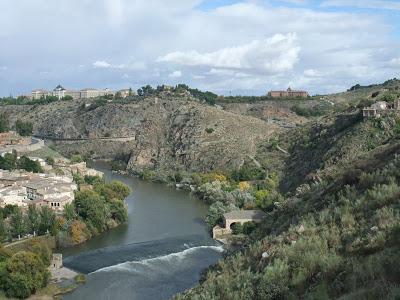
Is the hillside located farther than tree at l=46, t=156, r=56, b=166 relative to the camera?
No

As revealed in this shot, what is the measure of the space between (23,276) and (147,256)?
7410mm

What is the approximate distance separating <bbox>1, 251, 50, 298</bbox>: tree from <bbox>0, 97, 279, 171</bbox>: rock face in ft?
119

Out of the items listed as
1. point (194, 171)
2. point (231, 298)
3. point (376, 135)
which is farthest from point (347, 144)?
point (231, 298)

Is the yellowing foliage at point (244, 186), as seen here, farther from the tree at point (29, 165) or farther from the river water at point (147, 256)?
the tree at point (29, 165)

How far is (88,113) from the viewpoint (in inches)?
3767

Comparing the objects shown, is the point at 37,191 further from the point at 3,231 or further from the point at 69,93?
the point at 69,93

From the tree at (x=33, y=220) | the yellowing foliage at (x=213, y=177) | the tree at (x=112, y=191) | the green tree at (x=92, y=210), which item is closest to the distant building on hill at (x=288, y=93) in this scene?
the yellowing foliage at (x=213, y=177)

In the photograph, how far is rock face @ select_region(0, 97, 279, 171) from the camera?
66000 millimetres

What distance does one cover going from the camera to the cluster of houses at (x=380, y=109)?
1641 inches

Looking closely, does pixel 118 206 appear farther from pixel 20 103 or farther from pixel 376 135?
pixel 20 103

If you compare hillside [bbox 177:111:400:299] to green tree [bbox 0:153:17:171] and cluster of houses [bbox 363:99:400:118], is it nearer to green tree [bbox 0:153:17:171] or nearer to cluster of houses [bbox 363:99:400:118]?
cluster of houses [bbox 363:99:400:118]

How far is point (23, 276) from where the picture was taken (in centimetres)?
2456

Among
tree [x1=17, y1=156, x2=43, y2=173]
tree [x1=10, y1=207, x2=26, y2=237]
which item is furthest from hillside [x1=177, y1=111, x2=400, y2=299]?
tree [x1=17, y1=156, x2=43, y2=173]

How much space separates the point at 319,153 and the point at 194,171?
2199 centimetres
